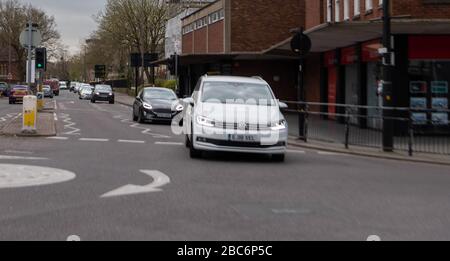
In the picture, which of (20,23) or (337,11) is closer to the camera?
(337,11)

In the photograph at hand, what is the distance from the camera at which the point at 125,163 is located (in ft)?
41.5

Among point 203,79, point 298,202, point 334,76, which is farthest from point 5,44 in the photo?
point 298,202

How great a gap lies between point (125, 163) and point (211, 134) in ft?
5.79

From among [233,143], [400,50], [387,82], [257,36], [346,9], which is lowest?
[233,143]

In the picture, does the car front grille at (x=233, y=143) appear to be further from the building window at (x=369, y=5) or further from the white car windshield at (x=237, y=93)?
the building window at (x=369, y=5)

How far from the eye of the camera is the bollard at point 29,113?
18109 millimetres

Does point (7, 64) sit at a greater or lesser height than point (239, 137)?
greater

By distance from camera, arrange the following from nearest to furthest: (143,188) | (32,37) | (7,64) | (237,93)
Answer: (143,188) < (237,93) < (32,37) < (7,64)

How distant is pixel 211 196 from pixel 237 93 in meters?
5.85

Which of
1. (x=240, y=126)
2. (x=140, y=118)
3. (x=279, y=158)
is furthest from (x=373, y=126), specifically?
(x=140, y=118)

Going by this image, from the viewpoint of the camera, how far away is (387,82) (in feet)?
54.4

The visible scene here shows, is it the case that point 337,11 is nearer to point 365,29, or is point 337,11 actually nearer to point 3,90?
point 365,29

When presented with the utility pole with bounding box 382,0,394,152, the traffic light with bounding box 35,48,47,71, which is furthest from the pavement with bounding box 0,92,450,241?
the traffic light with bounding box 35,48,47,71
